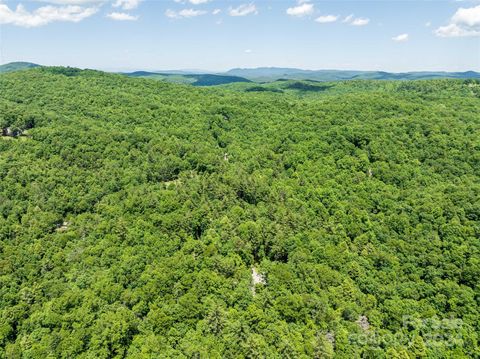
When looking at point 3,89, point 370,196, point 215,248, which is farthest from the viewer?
point 3,89

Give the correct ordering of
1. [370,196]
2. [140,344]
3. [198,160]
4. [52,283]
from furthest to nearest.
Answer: [198,160], [370,196], [52,283], [140,344]

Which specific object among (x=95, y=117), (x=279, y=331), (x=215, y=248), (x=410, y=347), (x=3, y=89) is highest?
(x=3, y=89)

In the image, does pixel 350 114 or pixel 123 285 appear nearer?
pixel 123 285

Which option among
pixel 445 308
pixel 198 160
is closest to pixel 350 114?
pixel 198 160

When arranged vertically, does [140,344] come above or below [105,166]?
below

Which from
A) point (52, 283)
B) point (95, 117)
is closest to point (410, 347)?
point (52, 283)

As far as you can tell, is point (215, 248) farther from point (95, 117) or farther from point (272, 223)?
point (95, 117)

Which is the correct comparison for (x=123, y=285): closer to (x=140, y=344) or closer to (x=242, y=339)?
(x=140, y=344)
